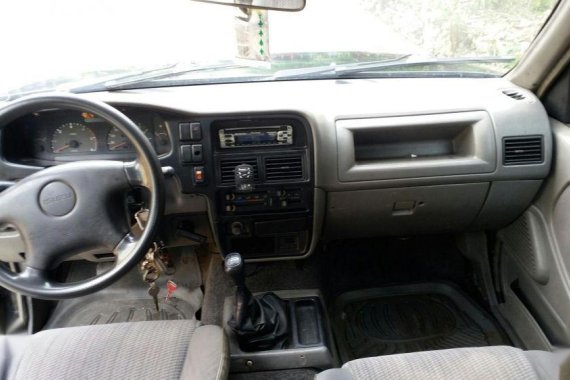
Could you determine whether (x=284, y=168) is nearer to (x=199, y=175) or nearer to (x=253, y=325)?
(x=199, y=175)

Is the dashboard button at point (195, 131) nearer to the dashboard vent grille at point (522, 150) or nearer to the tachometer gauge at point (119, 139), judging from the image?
the tachometer gauge at point (119, 139)

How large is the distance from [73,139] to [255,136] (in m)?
0.66

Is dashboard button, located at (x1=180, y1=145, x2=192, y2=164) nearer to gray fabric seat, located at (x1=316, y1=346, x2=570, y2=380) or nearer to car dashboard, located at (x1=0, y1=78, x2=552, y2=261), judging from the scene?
car dashboard, located at (x1=0, y1=78, x2=552, y2=261)

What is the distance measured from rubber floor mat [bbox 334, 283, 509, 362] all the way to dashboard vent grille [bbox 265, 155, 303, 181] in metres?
0.88

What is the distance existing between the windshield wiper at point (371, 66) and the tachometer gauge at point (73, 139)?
0.76 m

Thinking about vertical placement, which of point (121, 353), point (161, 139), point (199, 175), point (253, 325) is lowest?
point (253, 325)

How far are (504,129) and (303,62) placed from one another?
2.66 feet

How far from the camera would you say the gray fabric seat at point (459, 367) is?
1231 millimetres

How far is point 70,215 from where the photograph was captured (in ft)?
4.37

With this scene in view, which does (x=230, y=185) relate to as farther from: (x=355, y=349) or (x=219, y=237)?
(x=355, y=349)

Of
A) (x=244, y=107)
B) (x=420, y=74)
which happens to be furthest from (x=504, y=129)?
(x=244, y=107)

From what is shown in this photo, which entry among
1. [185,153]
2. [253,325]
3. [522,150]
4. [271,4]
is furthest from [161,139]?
[522,150]

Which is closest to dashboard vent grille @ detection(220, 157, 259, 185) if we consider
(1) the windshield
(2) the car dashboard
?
(2) the car dashboard

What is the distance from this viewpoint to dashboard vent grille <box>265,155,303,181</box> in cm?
168
